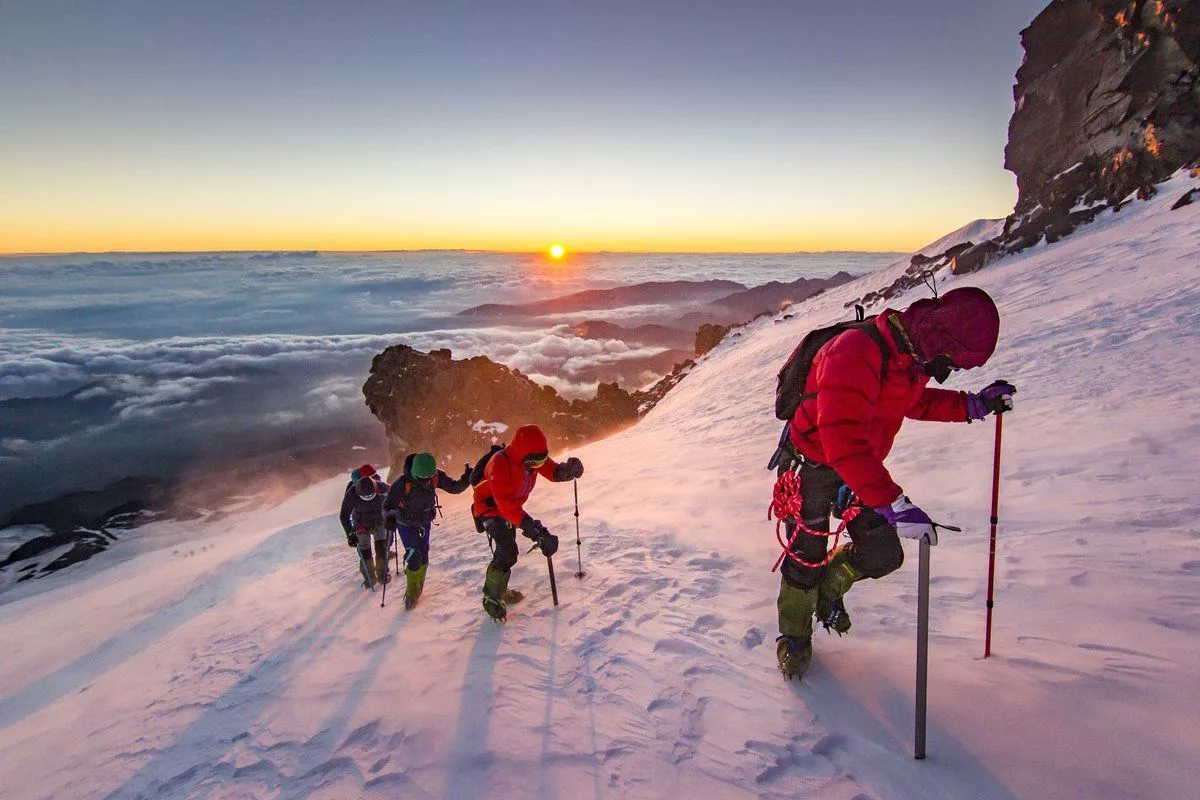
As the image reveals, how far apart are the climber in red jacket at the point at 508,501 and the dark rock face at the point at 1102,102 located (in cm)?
2805

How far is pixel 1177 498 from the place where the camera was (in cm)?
484

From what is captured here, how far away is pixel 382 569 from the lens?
27.6 ft

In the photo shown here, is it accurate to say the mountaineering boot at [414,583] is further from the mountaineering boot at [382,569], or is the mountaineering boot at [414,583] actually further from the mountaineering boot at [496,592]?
the mountaineering boot at [496,592]

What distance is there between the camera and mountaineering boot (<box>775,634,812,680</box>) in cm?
373


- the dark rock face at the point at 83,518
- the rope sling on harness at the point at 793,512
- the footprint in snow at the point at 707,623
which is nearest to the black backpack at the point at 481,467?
the footprint in snow at the point at 707,623

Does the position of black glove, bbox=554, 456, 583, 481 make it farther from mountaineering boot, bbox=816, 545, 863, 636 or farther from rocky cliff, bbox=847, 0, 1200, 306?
rocky cliff, bbox=847, 0, 1200, 306

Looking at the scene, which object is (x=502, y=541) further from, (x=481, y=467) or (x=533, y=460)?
(x=533, y=460)

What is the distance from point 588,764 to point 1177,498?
5.69 meters

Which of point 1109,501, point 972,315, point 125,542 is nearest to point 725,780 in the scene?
point 972,315

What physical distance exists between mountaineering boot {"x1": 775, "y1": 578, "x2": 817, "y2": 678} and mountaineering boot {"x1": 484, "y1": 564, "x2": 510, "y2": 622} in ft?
9.90

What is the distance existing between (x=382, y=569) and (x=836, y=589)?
7.03 metres

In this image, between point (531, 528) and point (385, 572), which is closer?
point (531, 528)

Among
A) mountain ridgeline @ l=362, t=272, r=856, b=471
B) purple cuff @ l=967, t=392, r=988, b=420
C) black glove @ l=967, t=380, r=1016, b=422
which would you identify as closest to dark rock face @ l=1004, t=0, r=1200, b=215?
mountain ridgeline @ l=362, t=272, r=856, b=471

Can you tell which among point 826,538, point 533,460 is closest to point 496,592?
point 533,460
